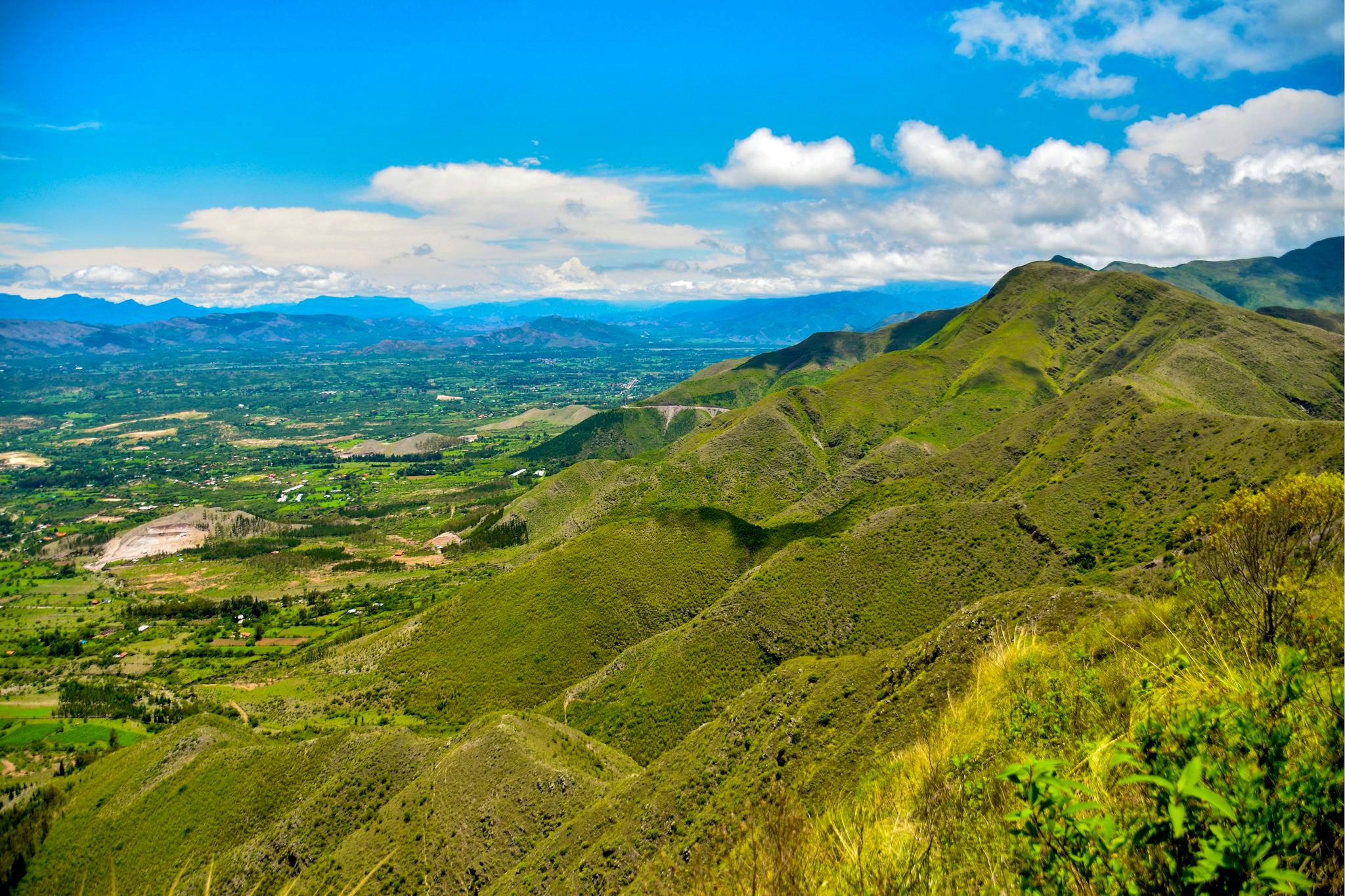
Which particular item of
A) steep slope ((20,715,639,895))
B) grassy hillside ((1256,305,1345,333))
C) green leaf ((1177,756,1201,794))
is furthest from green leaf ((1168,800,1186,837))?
grassy hillside ((1256,305,1345,333))

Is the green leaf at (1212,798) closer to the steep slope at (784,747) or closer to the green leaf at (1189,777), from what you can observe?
the green leaf at (1189,777)

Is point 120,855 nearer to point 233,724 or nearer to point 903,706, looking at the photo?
point 233,724

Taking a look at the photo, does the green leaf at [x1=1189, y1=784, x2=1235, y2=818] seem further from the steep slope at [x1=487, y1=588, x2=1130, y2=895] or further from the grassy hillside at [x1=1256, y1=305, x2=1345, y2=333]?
the grassy hillside at [x1=1256, y1=305, x2=1345, y2=333]

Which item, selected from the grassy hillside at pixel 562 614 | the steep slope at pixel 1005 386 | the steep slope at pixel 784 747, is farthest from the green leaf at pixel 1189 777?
the steep slope at pixel 1005 386

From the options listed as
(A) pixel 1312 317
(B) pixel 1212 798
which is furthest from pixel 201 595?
(A) pixel 1312 317

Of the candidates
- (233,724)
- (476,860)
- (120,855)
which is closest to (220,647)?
(233,724)
